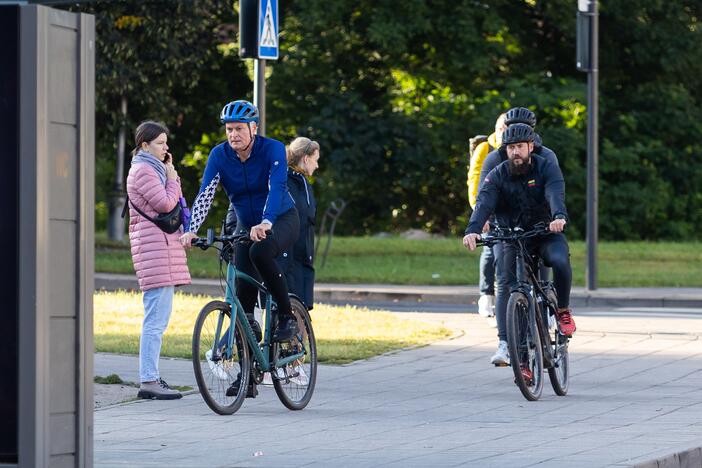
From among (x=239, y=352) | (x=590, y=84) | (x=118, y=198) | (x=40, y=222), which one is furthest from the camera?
(x=118, y=198)

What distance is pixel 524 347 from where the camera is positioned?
34.6 ft

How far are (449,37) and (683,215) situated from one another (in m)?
7.52

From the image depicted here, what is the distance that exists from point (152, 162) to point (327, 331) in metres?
4.50

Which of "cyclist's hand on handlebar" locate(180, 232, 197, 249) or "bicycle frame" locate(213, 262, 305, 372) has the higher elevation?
"cyclist's hand on handlebar" locate(180, 232, 197, 249)

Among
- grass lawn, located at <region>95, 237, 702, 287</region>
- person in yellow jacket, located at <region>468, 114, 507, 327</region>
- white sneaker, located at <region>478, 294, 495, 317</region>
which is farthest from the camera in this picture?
grass lawn, located at <region>95, 237, 702, 287</region>

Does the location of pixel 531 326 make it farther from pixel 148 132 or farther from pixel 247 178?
pixel 148 132

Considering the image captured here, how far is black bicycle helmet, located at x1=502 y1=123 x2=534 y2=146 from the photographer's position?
10.8 metres

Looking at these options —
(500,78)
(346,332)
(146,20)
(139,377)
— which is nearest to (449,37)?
(500,78)

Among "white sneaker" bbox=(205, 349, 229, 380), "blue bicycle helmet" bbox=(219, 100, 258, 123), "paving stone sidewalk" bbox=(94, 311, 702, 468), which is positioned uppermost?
"blue bicycle helmet" bbox=(219, 100, 258, 123)

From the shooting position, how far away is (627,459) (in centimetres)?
766

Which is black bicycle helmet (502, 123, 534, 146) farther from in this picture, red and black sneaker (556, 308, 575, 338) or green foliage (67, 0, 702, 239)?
green foliage (67, 0, 702, 239)

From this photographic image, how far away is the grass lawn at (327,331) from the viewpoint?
13.3m

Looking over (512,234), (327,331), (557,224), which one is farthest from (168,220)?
(327,331)

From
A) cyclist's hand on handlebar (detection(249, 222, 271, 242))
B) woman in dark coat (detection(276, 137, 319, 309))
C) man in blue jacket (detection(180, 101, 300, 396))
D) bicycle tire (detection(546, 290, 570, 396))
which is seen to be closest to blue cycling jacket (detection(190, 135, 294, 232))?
man in blue jacket (detection(180, 101, 300, 396))
